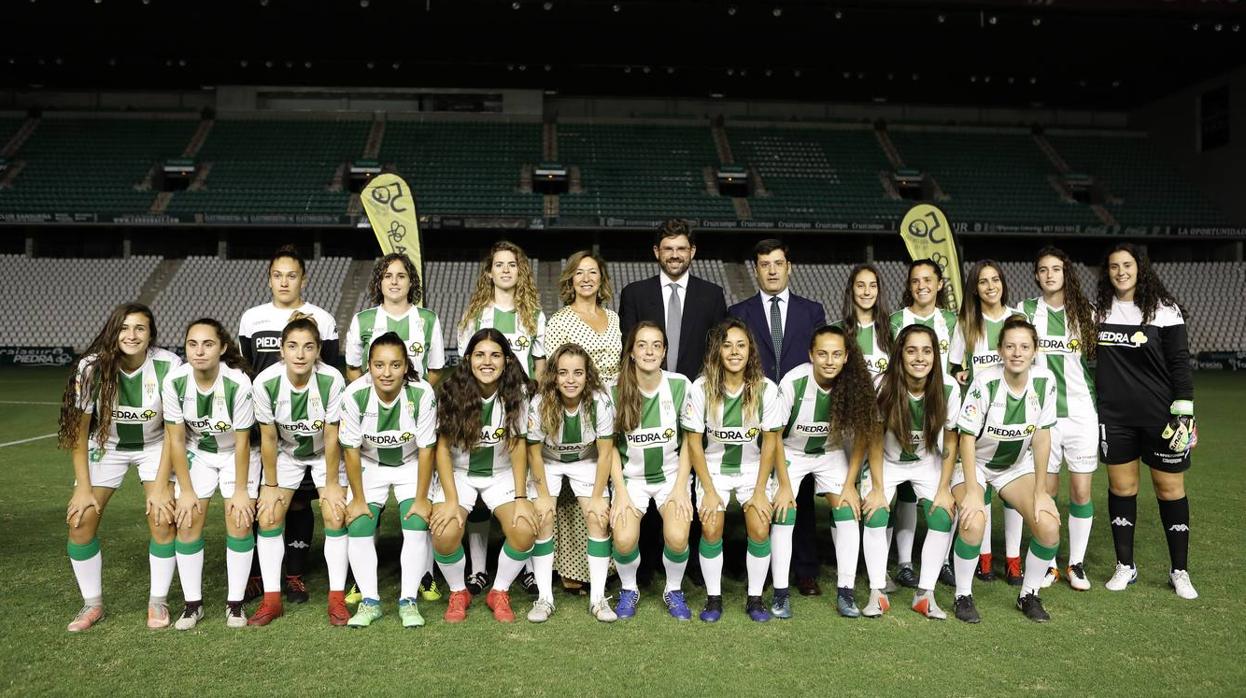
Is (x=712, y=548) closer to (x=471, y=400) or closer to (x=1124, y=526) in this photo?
(x=471, y=400)

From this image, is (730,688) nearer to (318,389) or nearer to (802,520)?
(802,520)

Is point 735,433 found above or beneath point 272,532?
above

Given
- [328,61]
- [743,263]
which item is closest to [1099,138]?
[743,263]

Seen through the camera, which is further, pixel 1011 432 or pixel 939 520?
pixel 1011 432

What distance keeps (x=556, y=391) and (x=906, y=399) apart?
6.02ft

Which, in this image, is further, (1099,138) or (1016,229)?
(1099,138)

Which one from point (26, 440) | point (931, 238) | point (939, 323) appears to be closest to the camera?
point (939, 323)

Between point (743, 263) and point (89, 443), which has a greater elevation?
point (743, 263)

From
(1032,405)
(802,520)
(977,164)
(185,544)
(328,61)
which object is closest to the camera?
(185,544)

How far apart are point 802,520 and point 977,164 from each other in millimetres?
26269

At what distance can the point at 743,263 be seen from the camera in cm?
2459

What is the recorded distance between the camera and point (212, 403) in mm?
4055

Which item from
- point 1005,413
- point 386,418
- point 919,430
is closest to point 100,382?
point 386,418

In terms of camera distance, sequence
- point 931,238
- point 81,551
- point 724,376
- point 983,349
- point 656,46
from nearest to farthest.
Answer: point 81,551 → point 724,376 → point 983,349 → point 931,238 → point 656,46
